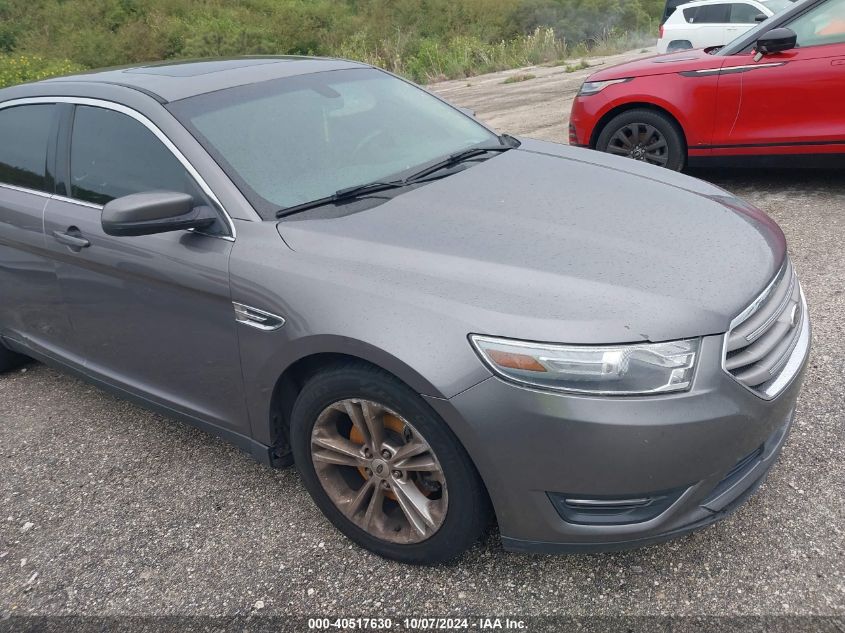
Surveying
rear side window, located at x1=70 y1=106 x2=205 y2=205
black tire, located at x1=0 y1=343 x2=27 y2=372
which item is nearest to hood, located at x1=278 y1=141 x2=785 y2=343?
rear side window, located at x1=70 y1=106 x2=205 y2=205

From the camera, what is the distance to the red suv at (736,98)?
527cm

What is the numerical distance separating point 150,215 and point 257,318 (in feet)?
1.64

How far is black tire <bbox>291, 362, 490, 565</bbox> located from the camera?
2.12 meters

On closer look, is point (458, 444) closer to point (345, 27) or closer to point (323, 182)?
point (323, 182)

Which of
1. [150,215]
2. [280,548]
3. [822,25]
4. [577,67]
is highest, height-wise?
[822,25]

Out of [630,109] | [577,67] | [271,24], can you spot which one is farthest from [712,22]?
[271,24]

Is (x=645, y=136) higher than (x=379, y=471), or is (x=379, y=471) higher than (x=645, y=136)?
(x=645, y=136)

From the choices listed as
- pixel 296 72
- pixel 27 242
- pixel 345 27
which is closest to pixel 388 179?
pixel 296 72

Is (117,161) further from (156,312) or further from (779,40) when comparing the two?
(779,40)

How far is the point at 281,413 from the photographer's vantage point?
2623 mm

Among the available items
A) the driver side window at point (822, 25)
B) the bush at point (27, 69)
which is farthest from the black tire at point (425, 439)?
the bush at point (27, 69)

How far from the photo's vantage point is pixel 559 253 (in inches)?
89.6

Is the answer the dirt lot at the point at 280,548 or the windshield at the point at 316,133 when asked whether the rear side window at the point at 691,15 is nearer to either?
the dirt lot at the point at 280,548

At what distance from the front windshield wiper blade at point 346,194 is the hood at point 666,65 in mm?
3880
